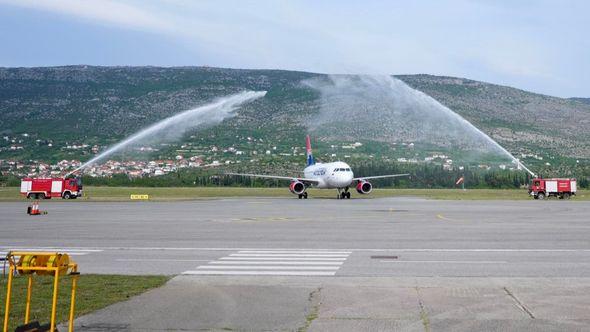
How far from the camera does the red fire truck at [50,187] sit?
71463 millimetres

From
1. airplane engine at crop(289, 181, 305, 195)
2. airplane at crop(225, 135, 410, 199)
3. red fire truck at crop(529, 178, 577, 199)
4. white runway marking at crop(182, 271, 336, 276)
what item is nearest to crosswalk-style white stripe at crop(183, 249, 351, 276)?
white runway marking at crop(182, 271, 336, 276)

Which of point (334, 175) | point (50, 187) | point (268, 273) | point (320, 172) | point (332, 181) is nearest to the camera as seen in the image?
point (268, 273)

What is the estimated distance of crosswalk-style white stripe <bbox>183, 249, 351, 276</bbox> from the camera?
1673 cm

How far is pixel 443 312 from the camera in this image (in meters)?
11.5

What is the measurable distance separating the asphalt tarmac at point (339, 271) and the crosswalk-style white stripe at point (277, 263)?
0.15 ft

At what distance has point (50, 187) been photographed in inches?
2842

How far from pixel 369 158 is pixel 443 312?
616 feet

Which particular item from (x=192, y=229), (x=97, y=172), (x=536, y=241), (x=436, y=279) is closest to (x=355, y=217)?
(x=192, y=229)

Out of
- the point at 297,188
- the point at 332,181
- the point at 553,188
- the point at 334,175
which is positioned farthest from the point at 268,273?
the point at 553,188

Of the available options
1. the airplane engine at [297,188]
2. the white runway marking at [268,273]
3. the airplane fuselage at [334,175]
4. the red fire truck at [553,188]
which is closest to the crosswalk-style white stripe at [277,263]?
the white runway marking at [268,273]

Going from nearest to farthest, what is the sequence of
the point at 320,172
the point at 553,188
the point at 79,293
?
the point at 79,293
the point at 553,188
the point at 320,172

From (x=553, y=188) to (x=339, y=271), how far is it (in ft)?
197

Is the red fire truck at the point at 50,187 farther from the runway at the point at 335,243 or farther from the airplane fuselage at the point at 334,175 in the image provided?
the runway at the point at 335,243

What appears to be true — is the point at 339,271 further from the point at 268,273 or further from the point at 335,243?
the point at 335,243
